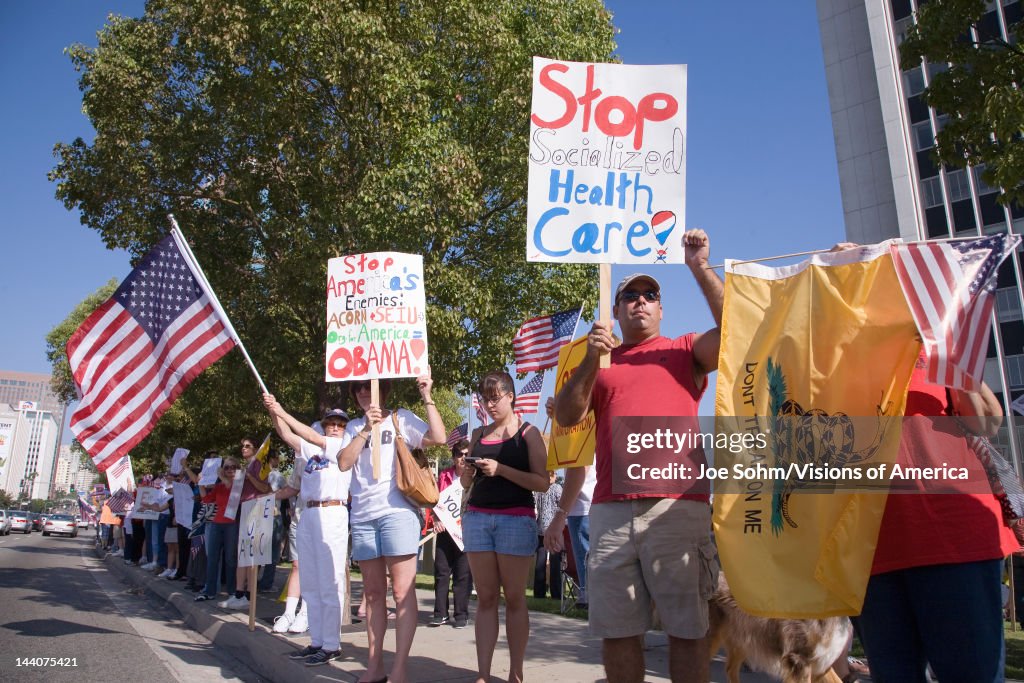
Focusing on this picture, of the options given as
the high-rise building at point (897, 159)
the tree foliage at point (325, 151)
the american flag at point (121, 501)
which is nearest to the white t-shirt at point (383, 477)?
the tree foliage at point (325, 151)

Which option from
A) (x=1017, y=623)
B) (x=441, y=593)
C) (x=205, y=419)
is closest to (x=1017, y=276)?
(x=1017, y=623)

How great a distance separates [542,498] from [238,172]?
9.01m

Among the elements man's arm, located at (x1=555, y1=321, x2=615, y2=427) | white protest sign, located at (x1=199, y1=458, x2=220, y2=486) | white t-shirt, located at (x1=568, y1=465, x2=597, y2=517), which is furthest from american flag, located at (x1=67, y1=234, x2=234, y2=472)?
white protest sign, located at (x1=199, y1=458, x2=220, y2=486)

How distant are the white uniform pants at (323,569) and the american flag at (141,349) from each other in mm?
1677

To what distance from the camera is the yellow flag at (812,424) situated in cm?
310

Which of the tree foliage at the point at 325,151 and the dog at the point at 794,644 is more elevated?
the tree foliage at the point at 325,151

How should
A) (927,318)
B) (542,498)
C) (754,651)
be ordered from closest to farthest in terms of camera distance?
1. (927,318)
2. (754,651)
3. (542,498)

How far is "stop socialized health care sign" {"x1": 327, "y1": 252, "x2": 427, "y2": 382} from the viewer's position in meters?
6.50

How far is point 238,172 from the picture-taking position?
50.6 ft

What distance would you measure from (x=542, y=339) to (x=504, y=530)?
291 inches

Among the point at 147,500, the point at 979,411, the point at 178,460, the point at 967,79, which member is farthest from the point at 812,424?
the point at 147,500

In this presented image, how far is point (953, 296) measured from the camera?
127 inches

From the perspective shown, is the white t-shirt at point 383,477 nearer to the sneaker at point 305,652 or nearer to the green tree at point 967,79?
the sneaker at point 305,652

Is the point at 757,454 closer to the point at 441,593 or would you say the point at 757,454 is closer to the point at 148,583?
the point at 441,593
